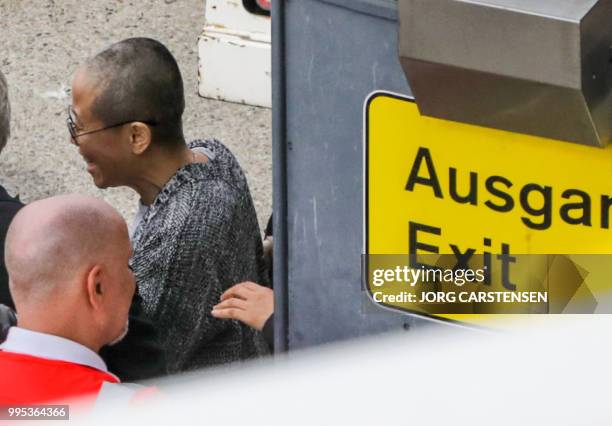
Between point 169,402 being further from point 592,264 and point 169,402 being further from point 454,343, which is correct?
point 592,264

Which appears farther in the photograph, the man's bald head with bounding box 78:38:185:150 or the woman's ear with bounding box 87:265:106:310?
the man's bald head with bounding box 78:38:185:150

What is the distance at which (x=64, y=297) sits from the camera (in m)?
2.59

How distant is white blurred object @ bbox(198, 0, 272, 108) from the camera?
5.93 m

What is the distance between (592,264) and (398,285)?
0.42 m

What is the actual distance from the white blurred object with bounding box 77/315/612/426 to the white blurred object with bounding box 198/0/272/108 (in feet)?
10.9

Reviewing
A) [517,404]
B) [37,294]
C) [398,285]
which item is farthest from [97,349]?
[517,404]

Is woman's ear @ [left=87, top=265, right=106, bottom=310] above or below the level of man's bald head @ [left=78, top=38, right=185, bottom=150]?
below

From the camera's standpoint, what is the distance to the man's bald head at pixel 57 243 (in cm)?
261

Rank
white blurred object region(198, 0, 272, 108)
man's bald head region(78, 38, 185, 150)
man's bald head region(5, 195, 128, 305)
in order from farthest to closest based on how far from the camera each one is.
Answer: white blurred object region(198, 0, 272, 108), man's bald head region(78, 38, 185, 150), man's bald head region(5, 195, 128, 305)

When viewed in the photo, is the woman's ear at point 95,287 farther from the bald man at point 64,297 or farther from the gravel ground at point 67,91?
the gravel ground at point 67,91

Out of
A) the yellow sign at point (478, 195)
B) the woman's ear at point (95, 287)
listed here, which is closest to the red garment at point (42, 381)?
the woman's ear at point (95, 287)

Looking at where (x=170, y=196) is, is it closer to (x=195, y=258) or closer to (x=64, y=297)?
(x=195, y=258)

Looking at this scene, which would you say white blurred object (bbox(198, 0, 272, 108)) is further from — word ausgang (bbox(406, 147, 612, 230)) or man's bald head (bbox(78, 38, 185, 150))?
word ausgang (bbox(406, 147, 612, 230))

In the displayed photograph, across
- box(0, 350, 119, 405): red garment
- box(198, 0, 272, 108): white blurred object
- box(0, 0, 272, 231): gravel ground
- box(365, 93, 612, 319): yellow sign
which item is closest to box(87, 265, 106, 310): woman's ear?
box(0, 350, 119, 405): red garment
